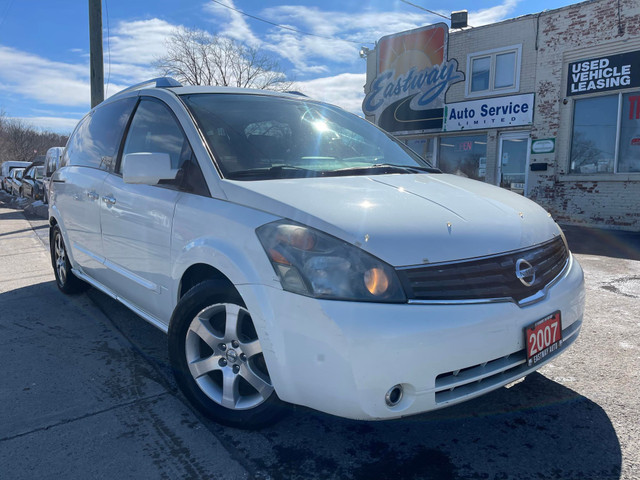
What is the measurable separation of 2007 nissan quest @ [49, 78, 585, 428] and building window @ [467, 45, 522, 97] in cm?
1075

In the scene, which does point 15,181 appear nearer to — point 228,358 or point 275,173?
point 275,173

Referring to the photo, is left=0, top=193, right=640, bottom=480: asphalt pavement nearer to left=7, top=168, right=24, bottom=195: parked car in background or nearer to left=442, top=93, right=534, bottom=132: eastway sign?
left=442, top=93, right=534, bottom=132: eastway sign

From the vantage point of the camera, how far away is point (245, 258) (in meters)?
2.16

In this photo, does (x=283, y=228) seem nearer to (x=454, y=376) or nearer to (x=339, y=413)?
(x=339, y=413)

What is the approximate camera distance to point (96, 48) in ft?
37.6

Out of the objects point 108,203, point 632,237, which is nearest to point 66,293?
point 108,203

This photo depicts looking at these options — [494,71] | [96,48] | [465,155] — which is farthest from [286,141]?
[465,155]

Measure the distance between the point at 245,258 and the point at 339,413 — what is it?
76cm

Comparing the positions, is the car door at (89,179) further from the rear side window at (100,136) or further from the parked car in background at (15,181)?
the parked car in background at (15,181)

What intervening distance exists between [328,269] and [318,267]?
0.14 feet

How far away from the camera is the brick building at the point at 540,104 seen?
10812 millimetres

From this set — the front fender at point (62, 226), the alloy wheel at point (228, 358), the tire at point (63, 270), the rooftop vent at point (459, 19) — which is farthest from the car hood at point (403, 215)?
the rooftop vent at point (459, 19)

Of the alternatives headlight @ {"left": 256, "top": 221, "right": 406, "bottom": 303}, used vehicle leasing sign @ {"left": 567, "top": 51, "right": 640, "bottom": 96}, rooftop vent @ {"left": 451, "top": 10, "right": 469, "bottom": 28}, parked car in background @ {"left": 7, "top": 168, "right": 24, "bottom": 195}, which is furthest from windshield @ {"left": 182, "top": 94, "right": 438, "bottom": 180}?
parked car in background @ {"left": 7, "top": 168, "right": 24, "bottom": 195}

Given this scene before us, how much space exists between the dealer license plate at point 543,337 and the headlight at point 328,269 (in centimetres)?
66
